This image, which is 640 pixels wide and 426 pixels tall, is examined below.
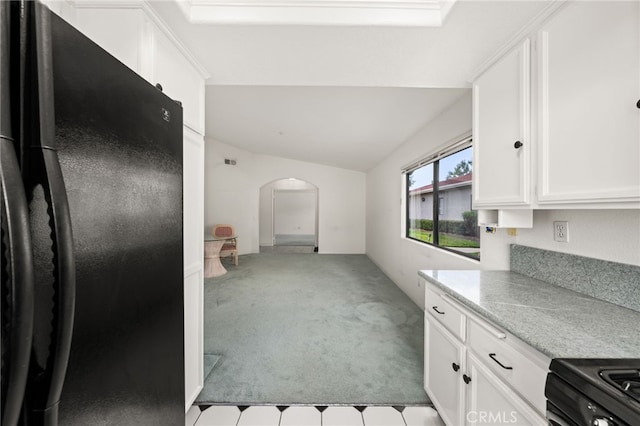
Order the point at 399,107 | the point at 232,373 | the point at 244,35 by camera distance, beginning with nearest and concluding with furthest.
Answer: the point at 244,35, the point at 232,373, the point at 399,107

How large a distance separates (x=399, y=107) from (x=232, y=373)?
114 inches

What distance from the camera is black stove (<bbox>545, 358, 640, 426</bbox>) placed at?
55 cm

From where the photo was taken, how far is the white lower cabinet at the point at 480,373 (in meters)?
0.81

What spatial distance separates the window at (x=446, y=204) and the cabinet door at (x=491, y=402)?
1.27 m

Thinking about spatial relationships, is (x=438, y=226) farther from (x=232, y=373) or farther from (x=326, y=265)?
(x=326, y=265)

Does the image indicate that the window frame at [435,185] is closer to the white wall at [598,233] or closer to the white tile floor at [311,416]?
the white wall at [598,233]

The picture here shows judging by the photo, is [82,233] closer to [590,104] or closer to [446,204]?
[590,104]

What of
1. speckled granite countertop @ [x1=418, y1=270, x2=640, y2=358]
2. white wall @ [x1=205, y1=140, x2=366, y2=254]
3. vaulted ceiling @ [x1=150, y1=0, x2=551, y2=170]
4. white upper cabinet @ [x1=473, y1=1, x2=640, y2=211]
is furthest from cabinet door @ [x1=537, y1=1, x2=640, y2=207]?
white wall @ [x1=205, y1=140, x2=366, y2=254]

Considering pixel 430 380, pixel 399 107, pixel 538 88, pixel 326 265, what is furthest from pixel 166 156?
pixel 326 265

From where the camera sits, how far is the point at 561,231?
1268 millimetres

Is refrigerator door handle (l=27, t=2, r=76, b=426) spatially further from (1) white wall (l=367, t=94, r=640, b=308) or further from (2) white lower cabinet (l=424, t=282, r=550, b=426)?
(1) white wall (l=367, t=94, r=640, b=308)

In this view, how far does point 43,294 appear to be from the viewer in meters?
0.43

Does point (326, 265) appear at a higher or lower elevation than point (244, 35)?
lower

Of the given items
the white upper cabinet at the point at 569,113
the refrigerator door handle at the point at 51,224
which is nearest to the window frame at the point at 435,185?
the white upper cabinet at the point at 569,113
